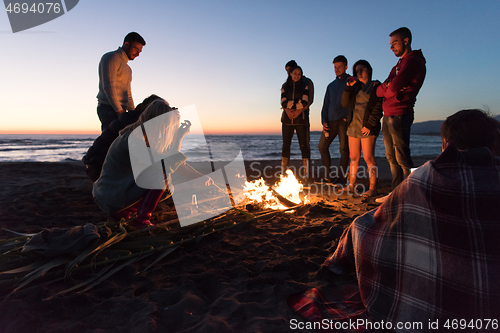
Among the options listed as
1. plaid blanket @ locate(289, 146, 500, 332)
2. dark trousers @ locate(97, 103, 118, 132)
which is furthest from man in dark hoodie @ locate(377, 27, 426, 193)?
dark trousers @ locate(97, 103, 118, 132)

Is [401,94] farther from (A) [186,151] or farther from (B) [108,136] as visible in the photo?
(A) [186,151]

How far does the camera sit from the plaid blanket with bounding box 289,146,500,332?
1122 mm

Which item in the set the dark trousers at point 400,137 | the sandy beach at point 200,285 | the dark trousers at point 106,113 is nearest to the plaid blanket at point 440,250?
the sandy beach at point 200,285

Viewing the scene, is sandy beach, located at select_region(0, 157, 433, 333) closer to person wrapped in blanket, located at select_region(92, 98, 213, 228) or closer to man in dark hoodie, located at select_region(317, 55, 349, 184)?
person wrapped in blanket, located at select_region(92, 98, 213, 228)

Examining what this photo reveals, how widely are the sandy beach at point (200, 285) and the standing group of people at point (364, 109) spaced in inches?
58.2

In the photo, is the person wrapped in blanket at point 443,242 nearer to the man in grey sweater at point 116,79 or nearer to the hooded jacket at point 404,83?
the hooded jacket at point 404,83

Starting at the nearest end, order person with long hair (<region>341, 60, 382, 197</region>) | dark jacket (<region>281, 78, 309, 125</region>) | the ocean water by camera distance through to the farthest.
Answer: person with long hair (<region>341, 60, 382, 197</region>), dark jacket (<region>281, 78, 309, 125</region>), the ocean water

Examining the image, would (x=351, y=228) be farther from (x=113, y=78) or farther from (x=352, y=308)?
(x=113, y=78)

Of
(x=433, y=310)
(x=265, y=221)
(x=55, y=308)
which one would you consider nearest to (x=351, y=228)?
(x=433, y=310)

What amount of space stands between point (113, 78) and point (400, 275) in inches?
154

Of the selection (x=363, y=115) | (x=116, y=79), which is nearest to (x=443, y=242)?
(x=363, y=115)

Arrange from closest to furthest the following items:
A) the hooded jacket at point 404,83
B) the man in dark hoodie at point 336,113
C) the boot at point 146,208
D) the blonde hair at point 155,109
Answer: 1. the blonde hair at point 155,109
2. the boot at point 146,208
3. the hooded jacket at point 404,83
4. the man in dark hoodie at point 336,113

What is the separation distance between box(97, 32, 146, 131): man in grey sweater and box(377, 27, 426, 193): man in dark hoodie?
368 cm

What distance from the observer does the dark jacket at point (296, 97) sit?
5008 millimetres
